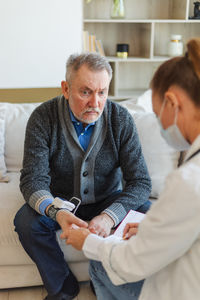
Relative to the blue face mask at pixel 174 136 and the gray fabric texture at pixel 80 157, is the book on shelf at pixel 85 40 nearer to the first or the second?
the gray fabric texture at pixel 80 157

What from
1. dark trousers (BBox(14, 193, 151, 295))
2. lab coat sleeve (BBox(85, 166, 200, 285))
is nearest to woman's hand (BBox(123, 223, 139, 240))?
lab coat sleeve (BBox(85, 166, 200, 285))

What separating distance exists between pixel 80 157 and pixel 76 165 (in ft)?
0.13

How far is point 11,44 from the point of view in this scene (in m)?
2.92

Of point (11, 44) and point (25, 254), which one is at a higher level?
point (11, 44)

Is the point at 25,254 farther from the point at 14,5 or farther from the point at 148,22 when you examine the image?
the point at 148,22

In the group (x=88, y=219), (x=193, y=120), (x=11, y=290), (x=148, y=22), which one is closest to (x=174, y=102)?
(x=193, y=120)

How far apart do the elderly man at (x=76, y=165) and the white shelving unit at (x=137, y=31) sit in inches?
63.3

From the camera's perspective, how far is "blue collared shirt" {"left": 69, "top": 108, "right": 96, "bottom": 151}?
1.73 metres

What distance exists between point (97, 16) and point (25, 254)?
7.62 feet

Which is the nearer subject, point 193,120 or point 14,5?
point 193,120

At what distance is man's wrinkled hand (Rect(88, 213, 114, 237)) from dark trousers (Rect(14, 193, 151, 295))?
0.71 ft

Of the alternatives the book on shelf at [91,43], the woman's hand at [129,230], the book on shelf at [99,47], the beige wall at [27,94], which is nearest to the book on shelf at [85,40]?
the book on shelf at [91,43]

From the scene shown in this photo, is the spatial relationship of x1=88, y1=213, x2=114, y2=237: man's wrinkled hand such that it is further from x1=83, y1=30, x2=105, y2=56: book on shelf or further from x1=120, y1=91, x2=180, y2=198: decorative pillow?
x1=83, y1=30, x2=105, y2=56: book on shelf

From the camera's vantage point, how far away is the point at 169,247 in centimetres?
90
